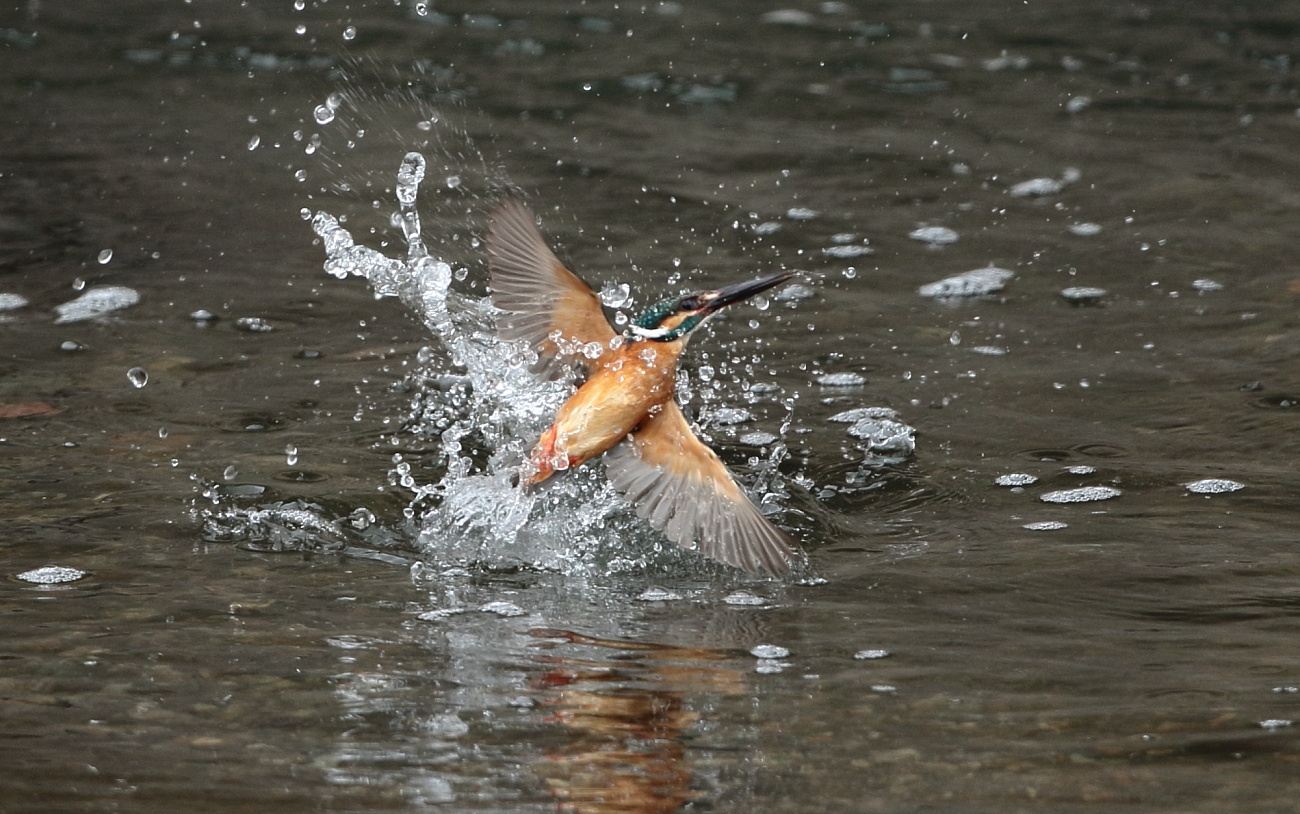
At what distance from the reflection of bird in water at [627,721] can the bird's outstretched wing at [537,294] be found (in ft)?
3.48

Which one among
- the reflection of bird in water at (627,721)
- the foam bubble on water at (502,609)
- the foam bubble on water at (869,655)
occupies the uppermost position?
the foam bubble on water at (502,609)

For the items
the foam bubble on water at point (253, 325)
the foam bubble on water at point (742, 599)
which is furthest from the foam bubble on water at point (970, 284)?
the foam bubble on water at point (742, 599)

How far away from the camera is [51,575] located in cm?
378

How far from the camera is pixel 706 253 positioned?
661 centimetres

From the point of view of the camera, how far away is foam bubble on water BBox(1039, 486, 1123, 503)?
14.4 ft

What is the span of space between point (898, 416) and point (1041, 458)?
0.58 m

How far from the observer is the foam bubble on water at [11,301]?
5.92 m

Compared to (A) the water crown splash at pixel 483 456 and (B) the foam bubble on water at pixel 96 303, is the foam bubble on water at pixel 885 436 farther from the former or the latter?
(B) the foam bubble on water at pixel 96 303

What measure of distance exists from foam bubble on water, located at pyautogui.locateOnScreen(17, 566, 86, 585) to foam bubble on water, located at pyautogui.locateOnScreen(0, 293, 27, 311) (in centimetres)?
242

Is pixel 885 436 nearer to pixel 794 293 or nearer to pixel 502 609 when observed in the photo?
pixel 794 293

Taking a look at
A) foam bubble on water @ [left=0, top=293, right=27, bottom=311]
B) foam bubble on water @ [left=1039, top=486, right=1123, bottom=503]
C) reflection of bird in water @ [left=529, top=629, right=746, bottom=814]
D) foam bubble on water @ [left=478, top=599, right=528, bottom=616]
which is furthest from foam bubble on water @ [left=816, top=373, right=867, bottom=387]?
foam bubble on water @ [left=0, top=293, right=27, bottom=311]

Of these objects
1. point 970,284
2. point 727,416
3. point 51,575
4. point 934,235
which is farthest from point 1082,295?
point 51,575

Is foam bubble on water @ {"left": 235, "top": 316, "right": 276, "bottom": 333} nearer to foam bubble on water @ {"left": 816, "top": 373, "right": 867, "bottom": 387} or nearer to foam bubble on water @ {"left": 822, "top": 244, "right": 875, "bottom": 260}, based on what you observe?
foam bubble on water @ {"left": 816, "top": 373, "right": 867, "bottom": 387}

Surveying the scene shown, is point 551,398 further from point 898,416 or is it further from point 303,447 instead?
point 898,416
